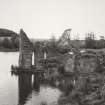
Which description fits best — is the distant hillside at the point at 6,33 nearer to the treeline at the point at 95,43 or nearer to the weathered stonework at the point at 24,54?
the treeline at the point at 95,43

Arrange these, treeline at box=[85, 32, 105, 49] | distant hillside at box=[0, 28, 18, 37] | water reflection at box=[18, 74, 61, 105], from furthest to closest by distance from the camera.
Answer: distant hillside at box=[0, 28, 18, 37], treeline at box=[85, 32, 105, 49], water reflection at box=[18, 74, 61, 105]

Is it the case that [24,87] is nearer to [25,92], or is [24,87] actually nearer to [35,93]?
[25,92]

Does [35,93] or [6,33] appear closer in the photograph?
[35,93]

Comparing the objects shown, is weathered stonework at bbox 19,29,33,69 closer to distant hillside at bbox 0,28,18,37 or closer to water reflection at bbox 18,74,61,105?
water reflection at bbox 18,74,61,105

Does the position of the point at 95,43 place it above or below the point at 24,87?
above

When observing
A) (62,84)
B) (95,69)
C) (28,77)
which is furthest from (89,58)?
(28,77)

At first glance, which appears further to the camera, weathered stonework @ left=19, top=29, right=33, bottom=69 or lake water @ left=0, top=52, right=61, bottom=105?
weathered stonework @ left=19, top=29, right=33, bottom=69

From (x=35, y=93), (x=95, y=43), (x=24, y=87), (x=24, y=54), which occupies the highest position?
(x=95, y=43)

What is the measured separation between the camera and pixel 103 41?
61.4 meters

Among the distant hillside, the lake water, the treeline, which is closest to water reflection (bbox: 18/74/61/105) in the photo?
the lake water

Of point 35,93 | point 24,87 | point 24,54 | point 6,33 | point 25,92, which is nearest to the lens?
point 35,93

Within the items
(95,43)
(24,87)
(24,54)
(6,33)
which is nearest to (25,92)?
(24,87)

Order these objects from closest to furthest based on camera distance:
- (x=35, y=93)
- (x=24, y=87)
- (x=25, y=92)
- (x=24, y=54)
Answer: (x=35, y=93), (x=25, y=92), (x=24, y=87), (x=24, y=54)

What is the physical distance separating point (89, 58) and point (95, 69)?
2242 millimetres
